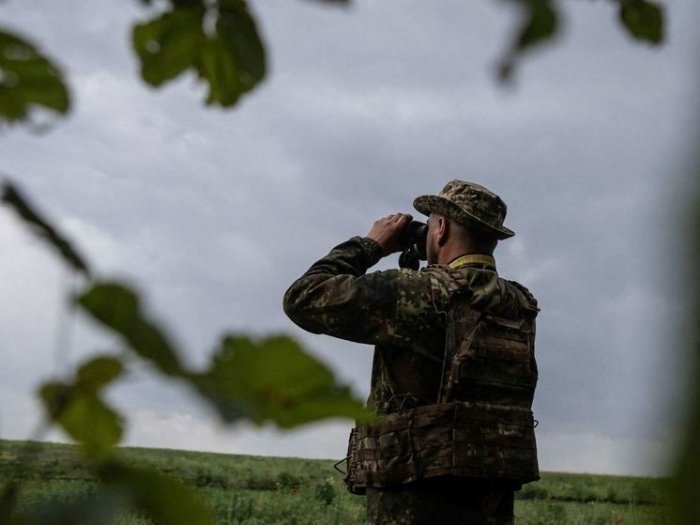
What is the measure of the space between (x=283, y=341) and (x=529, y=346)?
3061 millimetres

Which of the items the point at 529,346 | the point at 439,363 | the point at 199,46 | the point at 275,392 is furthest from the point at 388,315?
the point at 275,392

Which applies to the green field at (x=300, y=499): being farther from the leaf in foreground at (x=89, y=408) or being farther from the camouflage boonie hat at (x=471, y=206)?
the leaf in foreground at (x=89, y=408)

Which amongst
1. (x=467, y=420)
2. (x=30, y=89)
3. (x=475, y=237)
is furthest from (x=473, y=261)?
(x=30, y=89)

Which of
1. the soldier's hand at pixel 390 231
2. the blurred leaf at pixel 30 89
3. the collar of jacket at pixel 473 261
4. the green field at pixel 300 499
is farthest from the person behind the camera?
the green field at pixel 300 499

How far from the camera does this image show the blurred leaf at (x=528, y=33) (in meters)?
0.27

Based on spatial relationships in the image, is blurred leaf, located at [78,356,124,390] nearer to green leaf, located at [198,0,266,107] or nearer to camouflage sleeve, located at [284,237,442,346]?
green leaf, located at [198,0,266,107]

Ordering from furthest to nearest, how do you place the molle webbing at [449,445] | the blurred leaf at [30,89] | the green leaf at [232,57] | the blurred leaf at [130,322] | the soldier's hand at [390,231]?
the soldier's hand at [390,231]
the molle webbing at [449,445]
the green leaf at [232,57]
the blurred leaf at [30,89]
the blurred leaf at [130,322]

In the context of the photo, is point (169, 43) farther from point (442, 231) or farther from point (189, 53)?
point (442, 231)

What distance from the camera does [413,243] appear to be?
12.0 feet

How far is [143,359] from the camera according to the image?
0.27 metres

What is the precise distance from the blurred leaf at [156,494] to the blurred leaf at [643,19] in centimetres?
36

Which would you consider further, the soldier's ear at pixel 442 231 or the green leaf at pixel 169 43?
the soldier's ear at pixel 442 231

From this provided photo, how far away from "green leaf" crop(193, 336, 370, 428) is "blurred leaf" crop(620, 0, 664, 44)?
0.30 metres

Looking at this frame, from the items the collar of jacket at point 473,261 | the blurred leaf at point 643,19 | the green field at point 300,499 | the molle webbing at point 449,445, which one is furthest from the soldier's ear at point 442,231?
the blurred leaf at point 643,19
